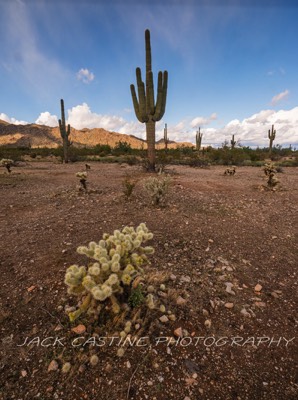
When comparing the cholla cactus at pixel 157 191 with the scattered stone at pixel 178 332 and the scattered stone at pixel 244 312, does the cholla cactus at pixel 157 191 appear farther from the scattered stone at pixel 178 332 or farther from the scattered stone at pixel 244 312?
the scattered stone at pixel 178 332

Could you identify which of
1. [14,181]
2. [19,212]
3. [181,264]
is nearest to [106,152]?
[14,181]

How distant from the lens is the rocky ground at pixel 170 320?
5.93ft

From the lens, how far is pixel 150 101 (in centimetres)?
1170

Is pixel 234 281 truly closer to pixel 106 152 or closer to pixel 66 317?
pixel 66 317

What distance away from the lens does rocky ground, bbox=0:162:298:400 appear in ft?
5.93

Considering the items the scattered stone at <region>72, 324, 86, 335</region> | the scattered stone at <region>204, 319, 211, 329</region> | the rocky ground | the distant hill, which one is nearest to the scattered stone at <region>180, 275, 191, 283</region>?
the rocky ground

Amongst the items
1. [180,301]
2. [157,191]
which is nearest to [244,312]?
[180,301]

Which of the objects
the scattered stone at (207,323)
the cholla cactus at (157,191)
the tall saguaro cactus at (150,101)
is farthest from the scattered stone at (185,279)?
the tall saguaro cactus at (150,101)

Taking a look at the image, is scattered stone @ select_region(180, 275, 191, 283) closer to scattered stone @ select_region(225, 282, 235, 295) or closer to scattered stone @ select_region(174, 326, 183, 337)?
scattered stone @ select_region(225, 282, 235, 295)

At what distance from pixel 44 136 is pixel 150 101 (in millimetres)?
77701

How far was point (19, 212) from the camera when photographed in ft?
18.2

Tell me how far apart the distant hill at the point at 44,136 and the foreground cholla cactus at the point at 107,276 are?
230 ft

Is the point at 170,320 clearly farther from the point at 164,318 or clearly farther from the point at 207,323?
the point at 207,323

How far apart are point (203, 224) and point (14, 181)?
8.01 m
